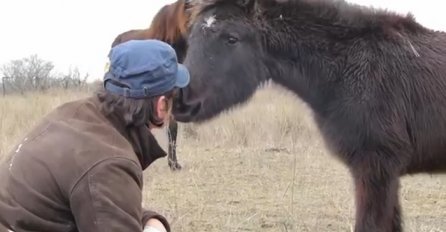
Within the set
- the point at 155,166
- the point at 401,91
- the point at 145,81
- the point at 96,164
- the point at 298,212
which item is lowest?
the point at 155,166

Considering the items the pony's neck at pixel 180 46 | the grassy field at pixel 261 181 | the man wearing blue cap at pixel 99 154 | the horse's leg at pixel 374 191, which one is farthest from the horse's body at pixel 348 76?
the man wearing blue cap at pixel 99 154

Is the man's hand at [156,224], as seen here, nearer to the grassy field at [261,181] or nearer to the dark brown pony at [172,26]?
the grassy field at [261,181]

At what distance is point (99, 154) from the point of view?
220 centimetres

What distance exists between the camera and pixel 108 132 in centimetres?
230

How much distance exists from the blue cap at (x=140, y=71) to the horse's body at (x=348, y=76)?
179cm

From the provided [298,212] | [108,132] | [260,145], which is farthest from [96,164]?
[260,145]

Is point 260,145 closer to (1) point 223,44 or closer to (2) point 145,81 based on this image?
(1) point 223,44

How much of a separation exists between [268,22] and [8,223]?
272 cm

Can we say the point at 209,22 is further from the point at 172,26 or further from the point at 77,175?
the point at 77,175

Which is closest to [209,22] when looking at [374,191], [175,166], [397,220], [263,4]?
[263,4]

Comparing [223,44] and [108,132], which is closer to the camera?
[108,132]

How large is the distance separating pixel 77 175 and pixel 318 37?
2.72 m

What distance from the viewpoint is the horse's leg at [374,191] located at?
415cm

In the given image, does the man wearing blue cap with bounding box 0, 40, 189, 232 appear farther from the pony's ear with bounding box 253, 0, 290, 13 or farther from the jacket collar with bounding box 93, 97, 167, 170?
the pony's ear with bounding box 253, 0, 290, 13
